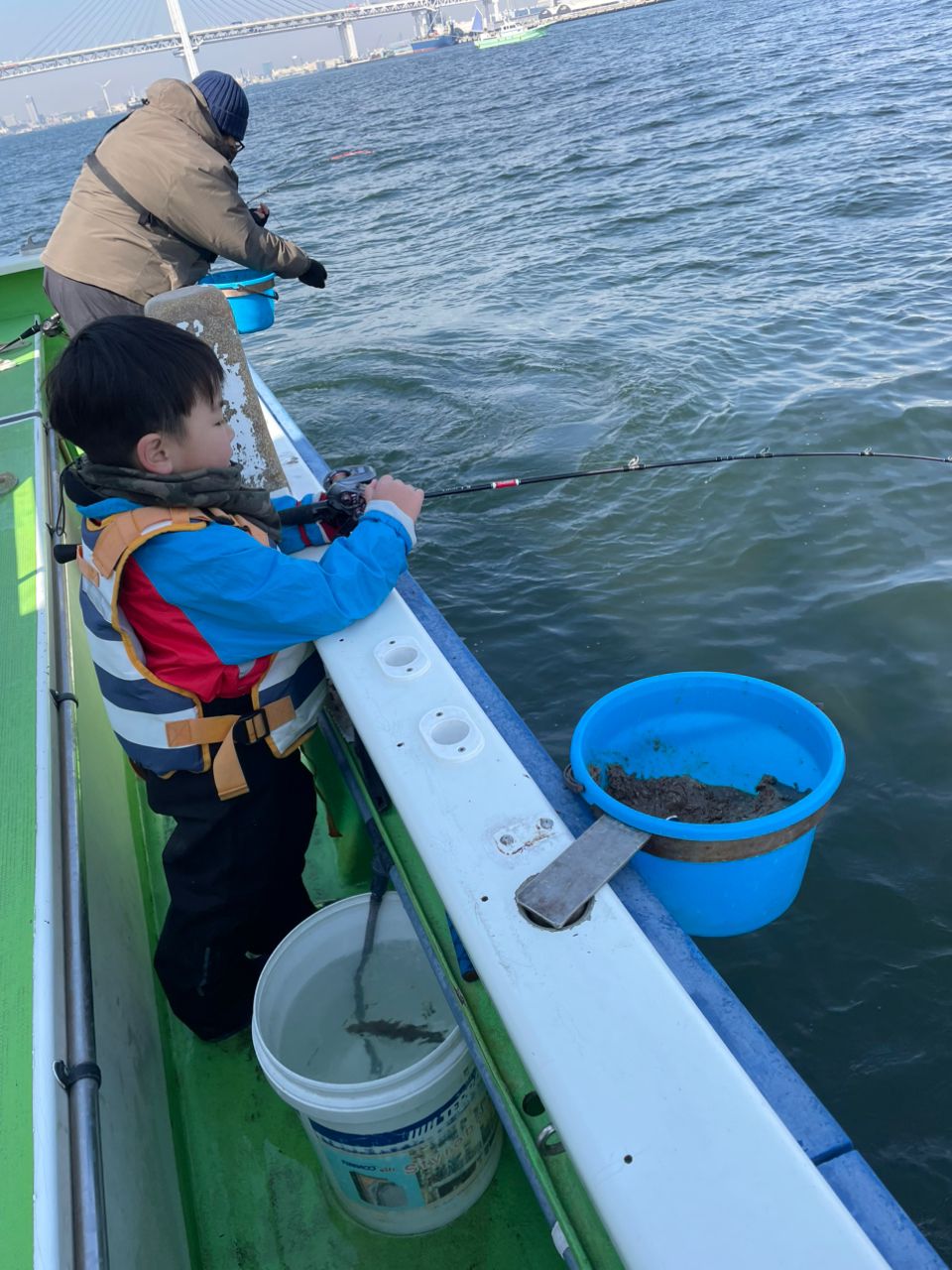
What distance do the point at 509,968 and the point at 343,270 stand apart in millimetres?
13033

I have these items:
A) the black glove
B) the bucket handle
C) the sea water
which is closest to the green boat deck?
the sea water

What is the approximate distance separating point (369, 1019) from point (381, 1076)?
142 mm

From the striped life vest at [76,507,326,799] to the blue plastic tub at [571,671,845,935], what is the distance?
724 millimetres

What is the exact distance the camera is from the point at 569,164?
16.5m

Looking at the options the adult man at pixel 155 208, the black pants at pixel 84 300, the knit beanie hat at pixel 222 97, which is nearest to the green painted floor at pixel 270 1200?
the black pants at pixel 84 300

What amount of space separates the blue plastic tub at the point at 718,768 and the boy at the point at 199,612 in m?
0.68

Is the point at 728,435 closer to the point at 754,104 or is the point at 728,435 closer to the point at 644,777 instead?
the point at 644,777

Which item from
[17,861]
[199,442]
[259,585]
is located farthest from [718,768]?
[17,861]

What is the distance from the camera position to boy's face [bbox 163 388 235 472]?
1.90 metres

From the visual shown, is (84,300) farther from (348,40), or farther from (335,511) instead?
(348,40)

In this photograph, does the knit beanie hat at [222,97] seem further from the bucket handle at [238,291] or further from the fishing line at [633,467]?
the fishing line at [633,467]

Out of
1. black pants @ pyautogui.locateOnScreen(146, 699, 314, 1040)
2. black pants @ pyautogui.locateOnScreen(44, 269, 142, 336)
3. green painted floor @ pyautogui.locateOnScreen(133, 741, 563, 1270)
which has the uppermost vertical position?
black pants @ pyautogui.locateOnScreen(44, 269, 142, 336)

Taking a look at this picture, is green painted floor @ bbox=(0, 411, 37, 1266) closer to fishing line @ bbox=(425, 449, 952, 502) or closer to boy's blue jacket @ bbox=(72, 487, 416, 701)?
boy's blue jacket @ bbox=(72, 487, 416, 701)

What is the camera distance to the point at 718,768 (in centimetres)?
217
